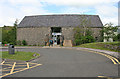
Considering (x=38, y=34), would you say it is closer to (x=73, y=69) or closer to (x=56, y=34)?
(x=56, y=34)

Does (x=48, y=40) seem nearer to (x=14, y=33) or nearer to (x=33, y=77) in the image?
(x=14, y=33)

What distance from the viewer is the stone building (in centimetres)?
2784

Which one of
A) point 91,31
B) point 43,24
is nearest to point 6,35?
point 43,24

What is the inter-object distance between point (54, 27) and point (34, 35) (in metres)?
5.95

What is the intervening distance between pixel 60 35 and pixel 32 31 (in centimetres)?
788

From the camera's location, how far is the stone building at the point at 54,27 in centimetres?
2784

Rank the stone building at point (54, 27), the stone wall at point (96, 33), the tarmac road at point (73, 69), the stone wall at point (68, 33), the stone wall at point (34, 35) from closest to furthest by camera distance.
Result: the tarmac road at point (73, 69), the stone wall at point (96, 33), the stone wall at point (68, 33), the stone building at point (54, 27), the stone wall at point (34, 35)

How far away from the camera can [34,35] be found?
94.8 feet

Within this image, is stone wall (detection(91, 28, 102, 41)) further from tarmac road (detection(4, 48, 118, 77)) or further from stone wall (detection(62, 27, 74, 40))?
tarmac road (detection(4, 48, 118, 77))

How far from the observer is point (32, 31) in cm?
2911

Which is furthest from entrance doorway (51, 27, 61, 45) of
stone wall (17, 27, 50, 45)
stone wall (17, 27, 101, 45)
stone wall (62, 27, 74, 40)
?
stone wall (17, 27, 50, 45)

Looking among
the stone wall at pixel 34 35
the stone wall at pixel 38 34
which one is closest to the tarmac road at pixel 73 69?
the stone wall at pixel 38 34

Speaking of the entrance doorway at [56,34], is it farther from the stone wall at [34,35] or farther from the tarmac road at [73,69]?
the tarmac road at [73,69]

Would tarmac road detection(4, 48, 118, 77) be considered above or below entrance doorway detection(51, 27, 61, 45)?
below
